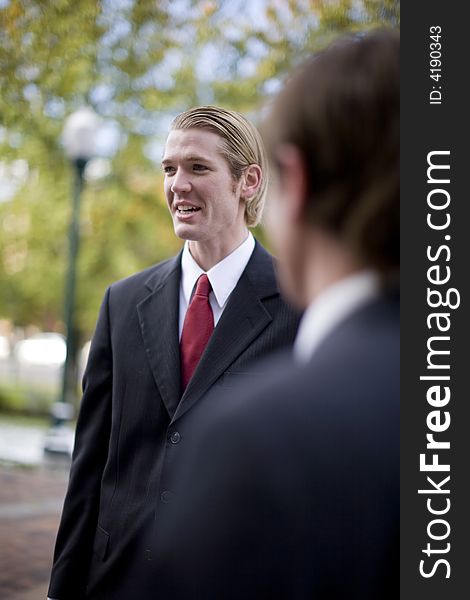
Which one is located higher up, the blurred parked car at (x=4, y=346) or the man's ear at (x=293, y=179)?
the blurred parked car at (x=4, y=346)

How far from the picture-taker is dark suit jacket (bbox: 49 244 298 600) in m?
1.97

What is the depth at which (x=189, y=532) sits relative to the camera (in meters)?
0.90

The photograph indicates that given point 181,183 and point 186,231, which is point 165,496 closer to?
point 186,231

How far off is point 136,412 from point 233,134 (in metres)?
0.84

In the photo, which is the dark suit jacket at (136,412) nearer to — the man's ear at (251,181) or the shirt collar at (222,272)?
the shirt collar at (222,272)

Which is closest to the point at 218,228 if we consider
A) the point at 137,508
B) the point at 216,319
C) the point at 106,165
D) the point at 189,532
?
the point at 216,319

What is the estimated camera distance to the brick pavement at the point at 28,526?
201 inches

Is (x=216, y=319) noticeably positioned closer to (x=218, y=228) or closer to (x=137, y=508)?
(x=218, y=228)

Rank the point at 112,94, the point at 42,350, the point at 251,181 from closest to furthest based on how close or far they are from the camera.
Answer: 1. the point at 251,181
2. the point at 112,94
3. the point at 42,350

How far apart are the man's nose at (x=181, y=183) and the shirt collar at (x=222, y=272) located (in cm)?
23

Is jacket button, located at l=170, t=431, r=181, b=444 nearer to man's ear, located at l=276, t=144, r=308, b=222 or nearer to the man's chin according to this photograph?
the man's chin

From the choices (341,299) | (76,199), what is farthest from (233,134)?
(76,199)

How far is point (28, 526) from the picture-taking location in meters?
6.65

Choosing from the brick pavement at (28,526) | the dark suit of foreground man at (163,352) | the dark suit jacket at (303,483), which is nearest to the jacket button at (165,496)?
the dark suit of foreground man at (163,352)
